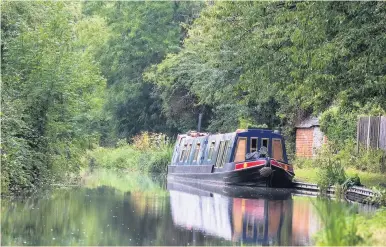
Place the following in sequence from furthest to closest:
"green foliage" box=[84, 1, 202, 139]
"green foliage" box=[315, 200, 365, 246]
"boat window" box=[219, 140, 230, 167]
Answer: "green foliage" box=[84, 1, 202, 139]
"boat window" box=[219, 140, 230, 167]
"green foliage" box=[315, 200, 365, 246]

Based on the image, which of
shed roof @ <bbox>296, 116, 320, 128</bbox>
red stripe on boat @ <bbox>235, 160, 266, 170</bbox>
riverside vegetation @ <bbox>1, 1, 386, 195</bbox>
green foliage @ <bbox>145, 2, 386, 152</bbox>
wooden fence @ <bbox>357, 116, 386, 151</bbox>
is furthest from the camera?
shed roof @ <bbox>296, 116, 320, 128</bbox>

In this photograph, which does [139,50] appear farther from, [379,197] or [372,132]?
[379,197]

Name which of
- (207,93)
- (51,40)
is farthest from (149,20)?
(51,40)

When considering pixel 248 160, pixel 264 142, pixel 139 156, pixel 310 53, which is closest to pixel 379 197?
pixel 310 53

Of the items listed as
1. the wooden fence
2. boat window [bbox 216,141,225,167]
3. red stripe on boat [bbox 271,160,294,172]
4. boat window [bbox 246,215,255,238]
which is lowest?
boat window [bbox 246,215,255,238]

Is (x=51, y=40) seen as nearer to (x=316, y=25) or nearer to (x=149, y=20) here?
(x=316, y=25)

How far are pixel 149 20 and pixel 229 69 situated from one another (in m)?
20.1

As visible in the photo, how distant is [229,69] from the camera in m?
35.2

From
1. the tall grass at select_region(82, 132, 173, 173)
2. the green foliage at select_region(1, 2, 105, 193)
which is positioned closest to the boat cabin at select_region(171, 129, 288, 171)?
the green foliage at select_region(1, 2, 105, 193)

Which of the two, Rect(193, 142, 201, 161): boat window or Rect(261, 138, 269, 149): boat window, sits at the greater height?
Rect(261, 138, 269, 149): boat window

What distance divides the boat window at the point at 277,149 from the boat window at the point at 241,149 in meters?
1.08

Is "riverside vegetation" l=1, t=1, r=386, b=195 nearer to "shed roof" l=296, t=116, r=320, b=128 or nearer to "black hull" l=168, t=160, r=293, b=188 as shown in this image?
"shed roof" l=296, t=116, r=320, b=128

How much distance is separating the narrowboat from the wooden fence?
9.74 ft

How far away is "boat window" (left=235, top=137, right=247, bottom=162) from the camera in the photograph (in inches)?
1212
